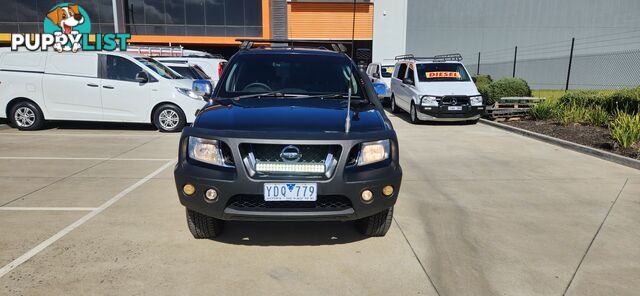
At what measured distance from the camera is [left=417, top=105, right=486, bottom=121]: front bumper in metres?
11.1

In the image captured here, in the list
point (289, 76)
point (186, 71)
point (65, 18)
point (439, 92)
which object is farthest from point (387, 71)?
point (65, 18)

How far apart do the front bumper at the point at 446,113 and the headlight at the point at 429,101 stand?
0.10 meters

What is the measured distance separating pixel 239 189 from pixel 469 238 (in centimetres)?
220

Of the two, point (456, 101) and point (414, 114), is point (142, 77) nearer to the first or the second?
point (414, 114)

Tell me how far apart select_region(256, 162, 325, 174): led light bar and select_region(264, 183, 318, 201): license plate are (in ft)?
0.34

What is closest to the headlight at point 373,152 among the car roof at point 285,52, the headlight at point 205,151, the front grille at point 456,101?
the headlight at point 205,151

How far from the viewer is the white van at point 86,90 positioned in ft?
31.0

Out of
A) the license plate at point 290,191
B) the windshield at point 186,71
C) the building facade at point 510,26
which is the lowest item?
the license plate at point 290,191

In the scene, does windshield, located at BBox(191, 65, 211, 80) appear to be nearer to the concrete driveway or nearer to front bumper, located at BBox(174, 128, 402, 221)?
the concrete driveway

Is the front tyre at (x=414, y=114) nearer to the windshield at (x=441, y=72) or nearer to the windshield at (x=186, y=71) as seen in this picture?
the windshield at (x=441, y=72)

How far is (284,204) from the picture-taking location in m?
3.15

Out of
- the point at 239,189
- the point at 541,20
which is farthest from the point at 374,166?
the point at 541,20

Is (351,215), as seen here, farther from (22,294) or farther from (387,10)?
(387,10)

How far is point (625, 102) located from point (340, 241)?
918 centimetres
